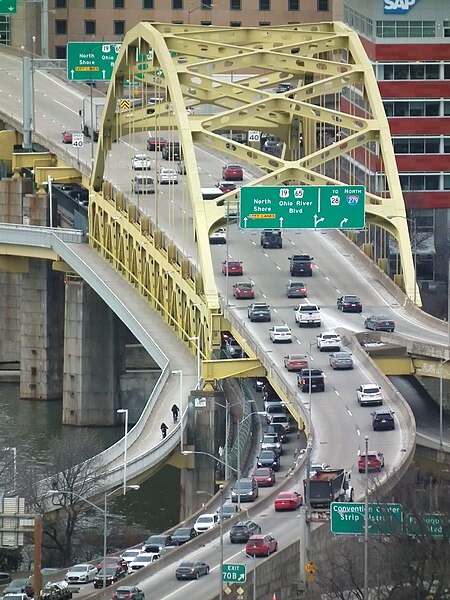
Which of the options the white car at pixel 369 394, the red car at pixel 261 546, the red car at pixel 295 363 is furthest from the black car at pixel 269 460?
the red car at pixel 261 546

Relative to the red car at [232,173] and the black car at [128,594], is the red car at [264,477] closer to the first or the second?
the black car at [128,594]

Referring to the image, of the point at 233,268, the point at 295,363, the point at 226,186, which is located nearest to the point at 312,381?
the point at 295,363

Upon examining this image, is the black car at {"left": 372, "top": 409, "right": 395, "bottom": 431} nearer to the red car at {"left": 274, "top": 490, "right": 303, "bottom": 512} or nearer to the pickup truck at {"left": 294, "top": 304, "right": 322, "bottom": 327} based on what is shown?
the red car at {"left": 274, "top": 490, "right": 303, "bottom": 512}

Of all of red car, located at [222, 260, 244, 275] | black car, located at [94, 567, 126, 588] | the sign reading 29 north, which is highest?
the sign reading 29 north

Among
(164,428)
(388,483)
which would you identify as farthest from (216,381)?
(388,483)

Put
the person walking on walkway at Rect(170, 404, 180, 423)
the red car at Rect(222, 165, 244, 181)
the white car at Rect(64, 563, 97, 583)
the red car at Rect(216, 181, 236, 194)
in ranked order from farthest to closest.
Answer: the red car at Rect(222, 165, 244, 181), the red car at Rect(216, 181, 236, 194), the person walking on walkway at Rect(170, 404, 180, 423), the white car at Rect(64, 563, 97, 583)

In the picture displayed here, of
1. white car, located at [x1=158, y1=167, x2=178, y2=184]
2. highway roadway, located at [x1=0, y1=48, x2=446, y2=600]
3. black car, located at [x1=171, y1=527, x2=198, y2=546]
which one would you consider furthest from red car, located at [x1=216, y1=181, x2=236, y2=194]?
black car, located at [x1=171, y1=527, x2=198, y2=546]
